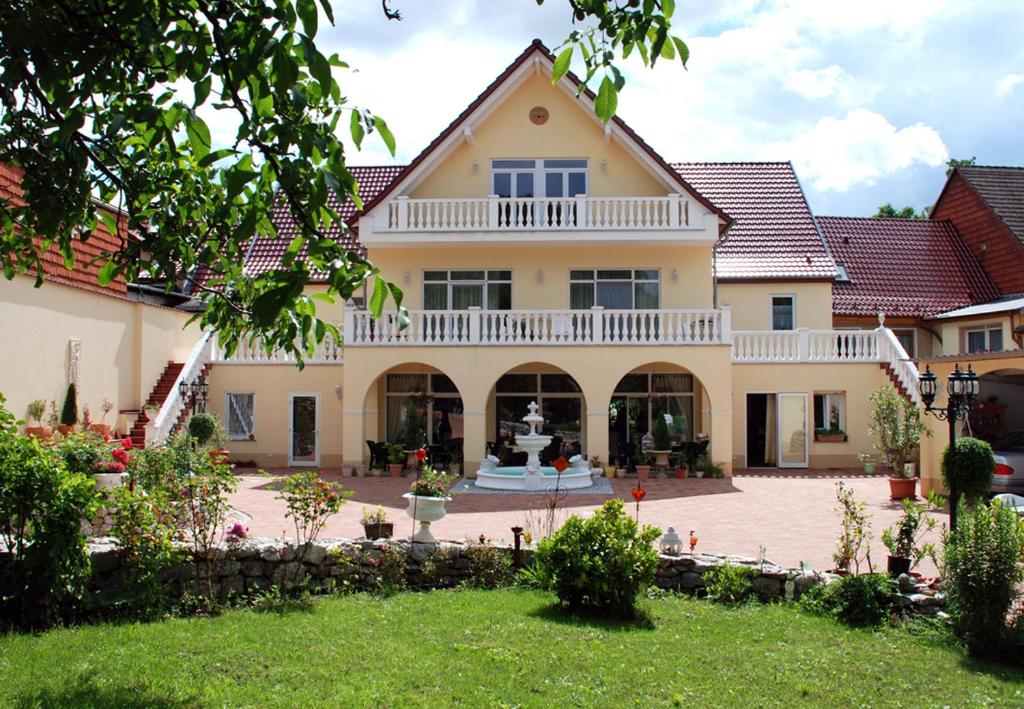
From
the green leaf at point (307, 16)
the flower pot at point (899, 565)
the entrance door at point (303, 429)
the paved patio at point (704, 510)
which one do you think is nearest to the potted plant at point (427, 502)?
the paved patio at point (704, 510)

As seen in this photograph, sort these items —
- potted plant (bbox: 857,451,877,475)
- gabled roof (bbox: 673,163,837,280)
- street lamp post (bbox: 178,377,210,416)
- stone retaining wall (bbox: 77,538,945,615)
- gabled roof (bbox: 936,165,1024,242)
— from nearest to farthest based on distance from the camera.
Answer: stone retaining wall (bbox: 77,538,945,615)
street lamp post (bbox: 178,377,210,416)
potted plant (bbox: 857,451,877,475)
gabled roof (bbox: 673,163,837,280)
gabled roof (bbox: 936,165,1024,242)

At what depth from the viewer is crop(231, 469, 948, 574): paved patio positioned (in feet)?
38.4

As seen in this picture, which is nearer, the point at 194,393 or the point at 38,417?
the point at 38,417

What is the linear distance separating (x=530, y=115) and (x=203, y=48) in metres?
19.1

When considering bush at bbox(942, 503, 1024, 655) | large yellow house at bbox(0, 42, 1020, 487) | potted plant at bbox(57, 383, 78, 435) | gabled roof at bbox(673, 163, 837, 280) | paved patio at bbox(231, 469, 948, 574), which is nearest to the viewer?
bush at bbox(942, 503, 1024, 655)

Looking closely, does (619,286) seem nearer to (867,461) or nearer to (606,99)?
(867,461)

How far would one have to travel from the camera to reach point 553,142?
73.2 ft

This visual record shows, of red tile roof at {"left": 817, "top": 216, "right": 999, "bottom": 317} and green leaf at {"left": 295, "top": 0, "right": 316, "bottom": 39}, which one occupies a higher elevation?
red tile roof at {"left": 817, "top": 216, "right": 999, "bottom": 317}

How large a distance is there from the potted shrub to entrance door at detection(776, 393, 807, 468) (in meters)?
9.74

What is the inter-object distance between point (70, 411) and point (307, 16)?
17.6 m

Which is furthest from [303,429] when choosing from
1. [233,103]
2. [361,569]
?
[233,103]

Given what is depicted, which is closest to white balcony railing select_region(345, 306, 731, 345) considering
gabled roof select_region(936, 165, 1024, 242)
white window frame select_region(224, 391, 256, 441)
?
white window frame select_region(224, 391, 256, 441)

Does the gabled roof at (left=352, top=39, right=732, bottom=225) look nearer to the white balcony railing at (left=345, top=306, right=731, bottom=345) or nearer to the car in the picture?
the white balcony railing at (left=345, top=306, right=731, bottom=345)

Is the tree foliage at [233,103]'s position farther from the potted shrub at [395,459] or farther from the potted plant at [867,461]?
the potted plant at [867,461]
